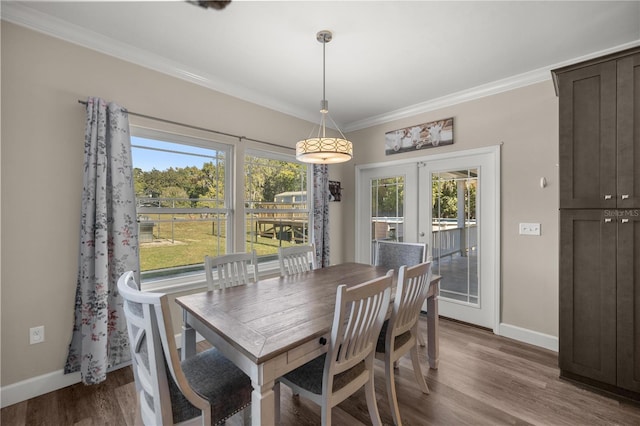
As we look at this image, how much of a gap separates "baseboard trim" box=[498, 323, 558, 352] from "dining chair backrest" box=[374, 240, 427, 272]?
125 cm

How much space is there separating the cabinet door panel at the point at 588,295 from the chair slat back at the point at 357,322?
166 centimetres

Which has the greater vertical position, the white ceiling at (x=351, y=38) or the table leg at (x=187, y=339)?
the white ceiling at (x=351, y=38)

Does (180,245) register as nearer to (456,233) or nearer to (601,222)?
(456,233)

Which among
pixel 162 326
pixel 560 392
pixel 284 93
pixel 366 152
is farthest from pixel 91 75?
pixel 560 392

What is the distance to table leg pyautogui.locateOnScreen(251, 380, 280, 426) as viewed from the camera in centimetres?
115

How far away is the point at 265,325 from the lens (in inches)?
55.9

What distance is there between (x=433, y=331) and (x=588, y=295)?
1134 millimetres

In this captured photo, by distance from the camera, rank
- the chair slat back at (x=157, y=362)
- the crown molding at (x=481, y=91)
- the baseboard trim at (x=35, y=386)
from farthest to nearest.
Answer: the crown molding at (x=481, y=91), the baseboard trim at (x=35, y=386), the chair slat back at (x=157, y=362)

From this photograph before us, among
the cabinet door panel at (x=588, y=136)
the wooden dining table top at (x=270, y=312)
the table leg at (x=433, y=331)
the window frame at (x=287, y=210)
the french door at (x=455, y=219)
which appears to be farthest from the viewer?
the window frame at (x=287, y=210)

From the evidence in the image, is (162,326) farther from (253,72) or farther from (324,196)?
(324,196)

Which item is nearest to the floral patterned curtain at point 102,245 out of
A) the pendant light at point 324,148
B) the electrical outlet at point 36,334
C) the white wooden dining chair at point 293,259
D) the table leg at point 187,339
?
the electrical outlet at point 36,334

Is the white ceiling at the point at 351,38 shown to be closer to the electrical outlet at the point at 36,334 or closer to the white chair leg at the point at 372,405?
the electrical outlet at the point at 36,334

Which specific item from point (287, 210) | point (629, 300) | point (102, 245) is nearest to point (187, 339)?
point (102, 245)

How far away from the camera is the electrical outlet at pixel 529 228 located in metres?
2.80
